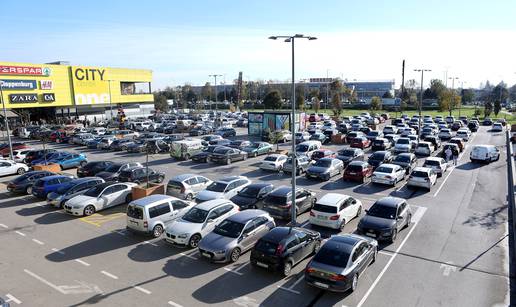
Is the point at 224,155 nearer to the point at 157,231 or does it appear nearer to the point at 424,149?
the point at 157,231

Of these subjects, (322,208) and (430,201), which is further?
(430,201)

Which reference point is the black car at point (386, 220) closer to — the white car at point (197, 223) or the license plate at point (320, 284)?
the license plate at point (320, 284)

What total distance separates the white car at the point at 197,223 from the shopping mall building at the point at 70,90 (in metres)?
49.8

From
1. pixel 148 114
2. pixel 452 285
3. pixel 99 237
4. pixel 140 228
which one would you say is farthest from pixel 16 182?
pixel 148 114

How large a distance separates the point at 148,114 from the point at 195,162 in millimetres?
56458

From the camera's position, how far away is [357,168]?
25.4m

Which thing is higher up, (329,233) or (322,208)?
(322,208)

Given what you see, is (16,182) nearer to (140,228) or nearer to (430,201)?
(140,228)

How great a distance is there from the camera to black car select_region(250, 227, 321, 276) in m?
12.5

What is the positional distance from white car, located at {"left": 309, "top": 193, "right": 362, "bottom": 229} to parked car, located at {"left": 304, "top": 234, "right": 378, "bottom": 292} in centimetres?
359

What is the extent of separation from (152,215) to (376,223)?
9130 mm

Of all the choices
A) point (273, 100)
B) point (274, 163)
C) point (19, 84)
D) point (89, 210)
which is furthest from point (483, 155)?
point (19, 84)

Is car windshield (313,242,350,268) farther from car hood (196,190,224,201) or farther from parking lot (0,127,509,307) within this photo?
car hood (196,190,224,201)

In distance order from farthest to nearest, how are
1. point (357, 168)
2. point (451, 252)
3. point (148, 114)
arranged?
1. point (148, 114)
2. point (357, 168)
3. point (451, 252)
